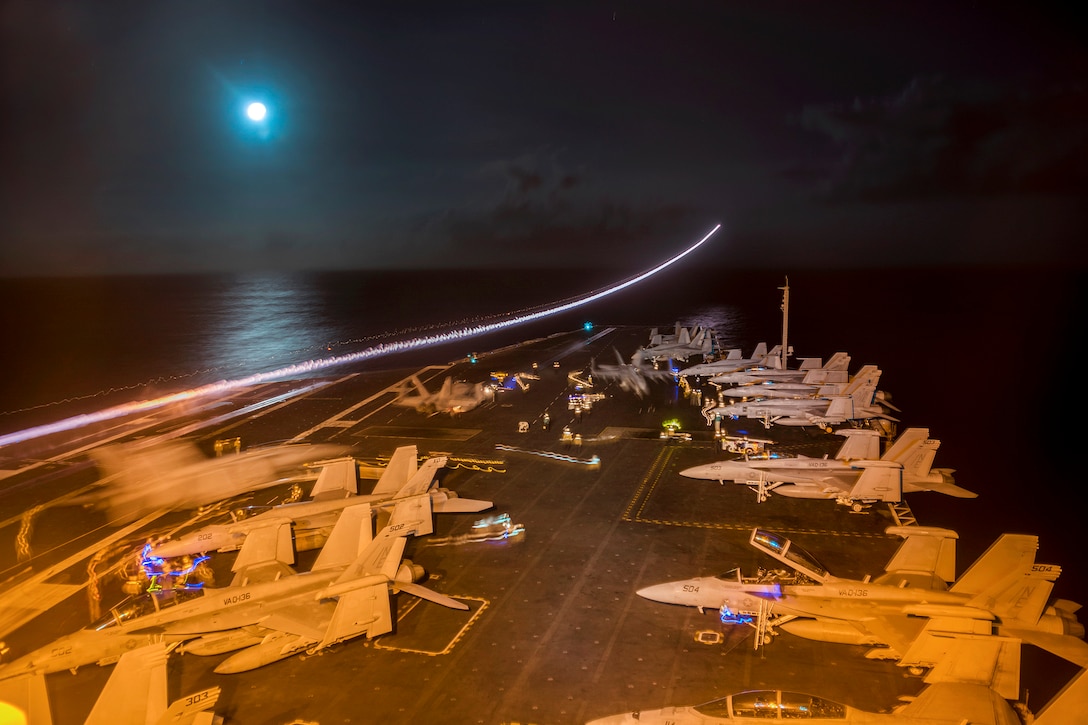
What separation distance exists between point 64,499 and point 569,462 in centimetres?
3388

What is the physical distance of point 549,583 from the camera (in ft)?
90.2

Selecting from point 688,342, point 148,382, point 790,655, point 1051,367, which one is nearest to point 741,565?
point 790,655

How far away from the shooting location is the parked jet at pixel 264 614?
21797mm

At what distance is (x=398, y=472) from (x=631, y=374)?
43290 millimetres

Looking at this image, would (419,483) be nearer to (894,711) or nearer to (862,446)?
(894,711)

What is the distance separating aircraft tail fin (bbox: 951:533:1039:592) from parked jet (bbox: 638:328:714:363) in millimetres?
58295

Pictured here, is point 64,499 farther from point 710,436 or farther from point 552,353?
point 552,353

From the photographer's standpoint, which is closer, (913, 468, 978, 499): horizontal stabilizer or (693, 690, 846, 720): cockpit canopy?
(693, 690, 846, 720): cockpit canopy

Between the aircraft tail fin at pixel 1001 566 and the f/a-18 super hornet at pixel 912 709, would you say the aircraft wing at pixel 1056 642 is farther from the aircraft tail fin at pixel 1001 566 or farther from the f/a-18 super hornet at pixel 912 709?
the f/a-18 super hornet at pixel 912 709

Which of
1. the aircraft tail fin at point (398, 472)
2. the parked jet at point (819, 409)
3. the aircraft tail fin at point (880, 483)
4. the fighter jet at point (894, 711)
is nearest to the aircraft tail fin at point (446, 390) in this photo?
the aircraft tail fin at point (398, 472)

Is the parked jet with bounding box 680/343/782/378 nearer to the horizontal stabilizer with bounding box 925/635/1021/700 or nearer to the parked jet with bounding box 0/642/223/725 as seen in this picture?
the horizontal stabilizer with bounding box 925/635/1021/700

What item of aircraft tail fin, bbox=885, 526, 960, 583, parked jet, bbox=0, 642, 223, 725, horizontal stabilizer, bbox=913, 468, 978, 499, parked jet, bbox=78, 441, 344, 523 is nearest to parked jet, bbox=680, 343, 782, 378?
horizontal stabilizer, bbox=913, 468, 978, 499

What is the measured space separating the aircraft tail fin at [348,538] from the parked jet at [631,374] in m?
39.0

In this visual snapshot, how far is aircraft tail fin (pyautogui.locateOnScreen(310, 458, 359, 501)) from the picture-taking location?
112 ft
